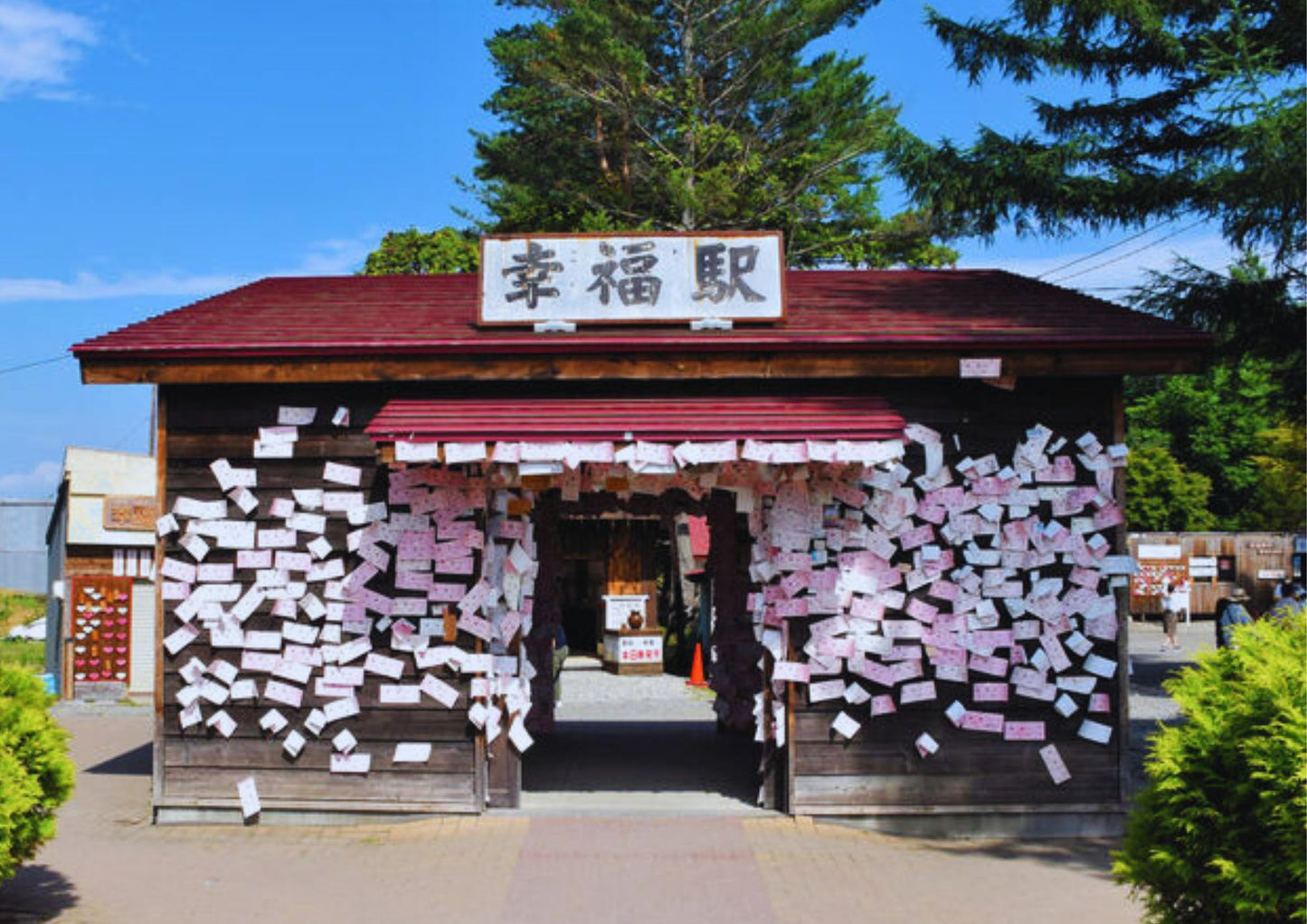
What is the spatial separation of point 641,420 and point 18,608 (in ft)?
94.0

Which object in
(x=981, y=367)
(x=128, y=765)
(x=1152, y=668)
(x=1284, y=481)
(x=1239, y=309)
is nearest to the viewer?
(x=981, y=367)

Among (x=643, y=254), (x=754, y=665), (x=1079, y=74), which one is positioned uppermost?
(x=1079, y=74)

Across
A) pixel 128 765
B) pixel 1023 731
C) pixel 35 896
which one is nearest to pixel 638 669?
pixel 128 765

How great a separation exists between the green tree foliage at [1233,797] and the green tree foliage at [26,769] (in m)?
5.47

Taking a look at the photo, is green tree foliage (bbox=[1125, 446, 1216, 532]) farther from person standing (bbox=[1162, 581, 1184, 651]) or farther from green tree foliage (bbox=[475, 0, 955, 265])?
green tree foliage (bbox=[475, 0, 955, 265])

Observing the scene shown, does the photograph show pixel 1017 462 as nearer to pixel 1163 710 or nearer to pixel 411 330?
pixel 411 330

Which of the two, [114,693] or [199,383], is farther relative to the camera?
[114,693]

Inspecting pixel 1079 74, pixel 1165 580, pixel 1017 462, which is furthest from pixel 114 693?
pixel 1165 580

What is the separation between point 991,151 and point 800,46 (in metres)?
12.0

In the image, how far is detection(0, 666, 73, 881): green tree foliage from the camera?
619 cm

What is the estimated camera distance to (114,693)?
62.7 feet

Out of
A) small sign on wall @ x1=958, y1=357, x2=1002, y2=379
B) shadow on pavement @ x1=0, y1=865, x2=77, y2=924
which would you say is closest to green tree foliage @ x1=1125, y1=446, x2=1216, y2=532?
small sign on wall @ x1=958, y1=357, x2=1002, y2=379

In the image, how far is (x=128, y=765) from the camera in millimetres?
12445

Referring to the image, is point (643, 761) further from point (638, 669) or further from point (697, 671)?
point (638, 669)
